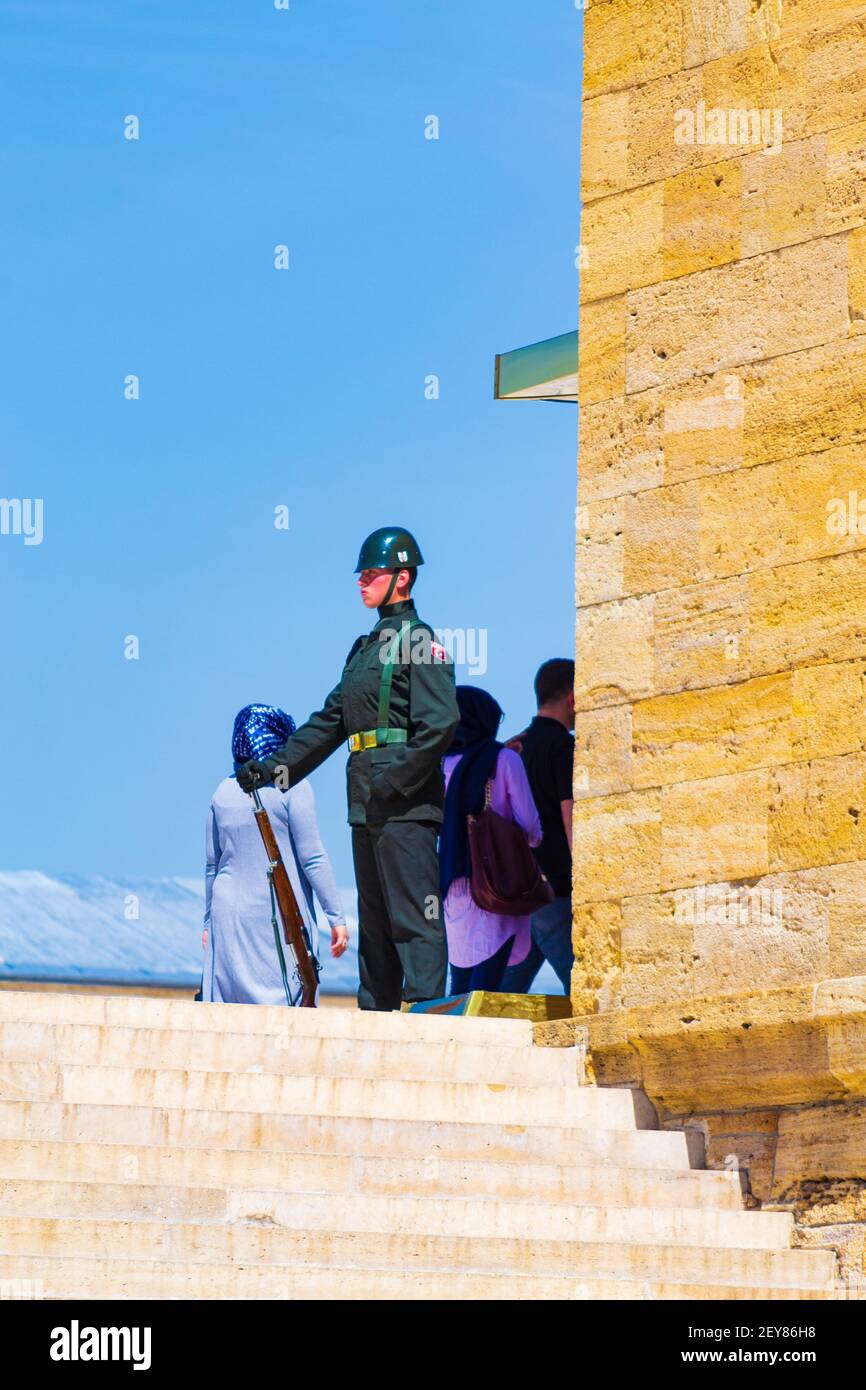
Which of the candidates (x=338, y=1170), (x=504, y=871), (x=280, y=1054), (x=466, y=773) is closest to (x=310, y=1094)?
(x=280, y=1054)

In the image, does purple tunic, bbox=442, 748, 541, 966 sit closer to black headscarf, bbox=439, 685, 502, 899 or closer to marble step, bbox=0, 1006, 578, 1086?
black headscarf, bbox=439, 685, 502, 899

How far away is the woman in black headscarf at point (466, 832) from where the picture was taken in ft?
32.9

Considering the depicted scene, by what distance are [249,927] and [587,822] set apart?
62.6 inches

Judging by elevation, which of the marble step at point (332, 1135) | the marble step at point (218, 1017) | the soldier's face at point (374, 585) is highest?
the soldier's face at point (374, 585)

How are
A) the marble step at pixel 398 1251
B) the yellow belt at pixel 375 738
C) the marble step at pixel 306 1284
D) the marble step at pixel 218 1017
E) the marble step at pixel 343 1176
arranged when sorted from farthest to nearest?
1. the yellow belt at pixel 375 738
2. the marble step at pixel 218 1017
3. the marble step at pixel 343 1176
4. the marble step at pixel 398 1251
5. the marble step at pixel 306 1284

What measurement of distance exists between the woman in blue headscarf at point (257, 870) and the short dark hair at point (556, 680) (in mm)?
987

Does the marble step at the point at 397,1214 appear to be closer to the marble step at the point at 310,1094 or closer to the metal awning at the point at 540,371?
the marble step at the point at 310,1094

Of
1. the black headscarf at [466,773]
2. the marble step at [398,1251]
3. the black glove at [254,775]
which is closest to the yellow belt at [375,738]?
the black glove at [254,775]

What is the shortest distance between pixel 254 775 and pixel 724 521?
6.30 feet

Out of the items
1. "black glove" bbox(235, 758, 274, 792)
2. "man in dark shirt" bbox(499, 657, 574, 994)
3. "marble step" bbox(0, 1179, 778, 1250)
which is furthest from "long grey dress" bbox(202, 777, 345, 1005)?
"marble step" bbox(0, 1179, 778, 1250)

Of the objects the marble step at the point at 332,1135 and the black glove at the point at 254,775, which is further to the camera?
the black glove at the point at 254,775

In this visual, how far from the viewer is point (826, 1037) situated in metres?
8.03

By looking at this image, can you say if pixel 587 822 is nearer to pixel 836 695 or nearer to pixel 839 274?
pixel 836 695

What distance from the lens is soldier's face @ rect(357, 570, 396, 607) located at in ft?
31.0
